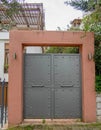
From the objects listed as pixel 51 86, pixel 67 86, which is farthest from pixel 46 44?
pixel 67 86

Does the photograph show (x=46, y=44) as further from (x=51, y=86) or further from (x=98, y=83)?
(x=98, y=83)

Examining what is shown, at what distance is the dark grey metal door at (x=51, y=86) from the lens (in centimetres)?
985

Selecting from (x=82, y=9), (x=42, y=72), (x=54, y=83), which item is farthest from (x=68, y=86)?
(x=82, y=9)

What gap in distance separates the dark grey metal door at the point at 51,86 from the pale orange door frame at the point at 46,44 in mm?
332

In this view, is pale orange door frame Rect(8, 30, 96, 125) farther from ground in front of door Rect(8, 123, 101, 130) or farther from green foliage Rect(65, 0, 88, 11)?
green foliage Rect(65, 0, 88, 11)

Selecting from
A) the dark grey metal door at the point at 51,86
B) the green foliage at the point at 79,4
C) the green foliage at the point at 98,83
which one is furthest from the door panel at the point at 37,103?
the green foliage at the point at 79,4

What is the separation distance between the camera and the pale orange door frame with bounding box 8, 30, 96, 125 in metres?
9.53

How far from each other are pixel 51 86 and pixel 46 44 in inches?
65.1

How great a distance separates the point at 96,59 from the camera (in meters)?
9.70

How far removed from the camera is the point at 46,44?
32.2 ft

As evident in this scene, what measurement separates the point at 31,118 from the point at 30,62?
218 centimetres

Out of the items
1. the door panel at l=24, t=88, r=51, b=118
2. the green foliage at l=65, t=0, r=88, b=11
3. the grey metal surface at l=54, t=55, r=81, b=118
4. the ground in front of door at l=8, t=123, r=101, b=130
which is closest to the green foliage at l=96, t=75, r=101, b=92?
the grey metal surface at l=54, t=55, r=81, b=118

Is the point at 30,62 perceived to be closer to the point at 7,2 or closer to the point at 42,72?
the point at 42,72

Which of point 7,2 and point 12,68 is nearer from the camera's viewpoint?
point 12,68
